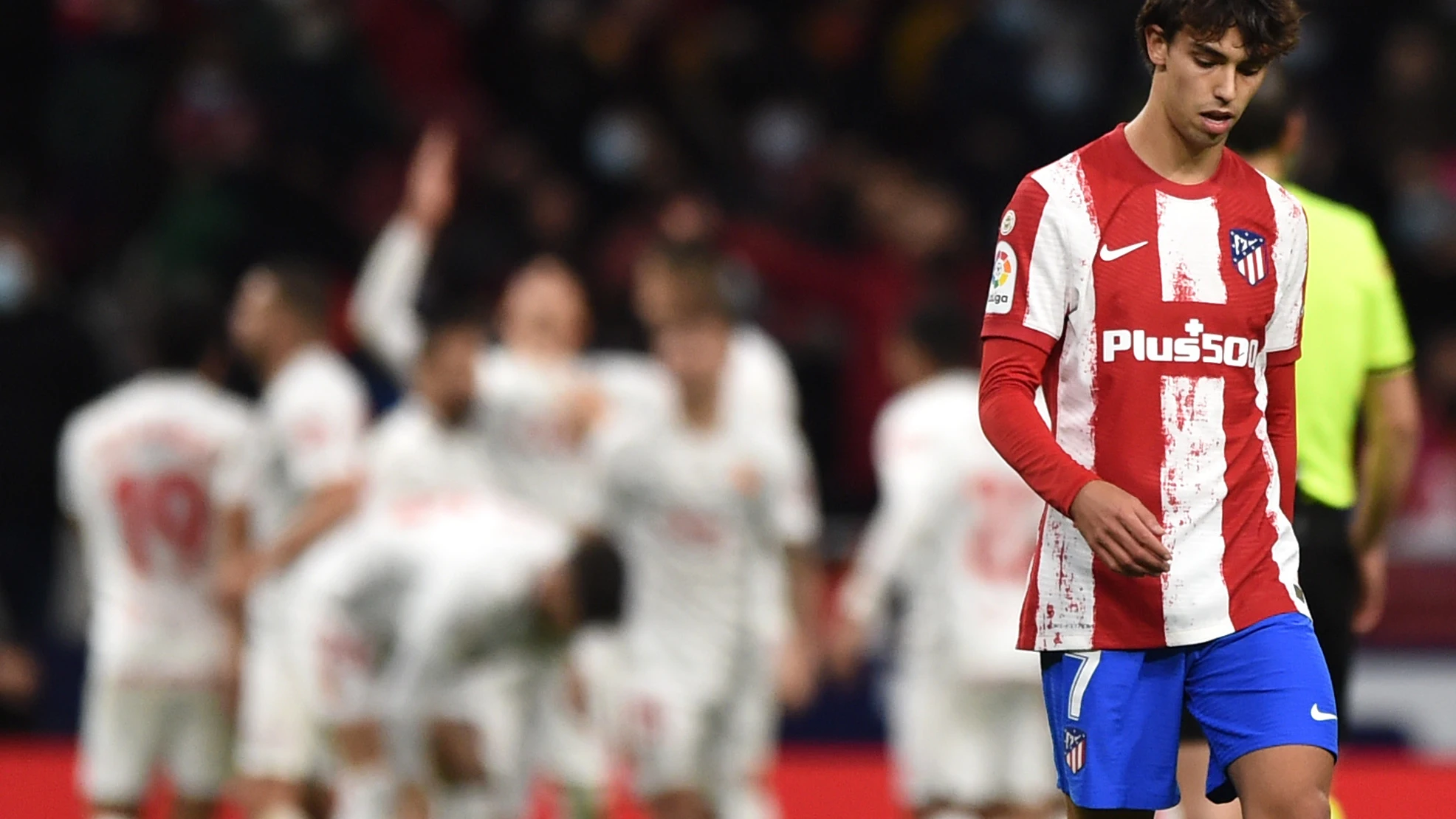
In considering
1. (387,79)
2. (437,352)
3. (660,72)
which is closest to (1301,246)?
(437,352)

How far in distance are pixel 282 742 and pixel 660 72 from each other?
18.6 ft

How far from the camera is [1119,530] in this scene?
3.60m

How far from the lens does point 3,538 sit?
388 inches

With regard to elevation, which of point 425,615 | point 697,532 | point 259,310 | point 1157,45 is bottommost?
point 425,615

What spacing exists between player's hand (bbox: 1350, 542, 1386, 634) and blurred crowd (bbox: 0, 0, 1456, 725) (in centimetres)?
542

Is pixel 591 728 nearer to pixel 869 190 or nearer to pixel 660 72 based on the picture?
pixel 869 190

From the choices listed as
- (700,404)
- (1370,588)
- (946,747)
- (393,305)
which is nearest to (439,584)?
(700,404)

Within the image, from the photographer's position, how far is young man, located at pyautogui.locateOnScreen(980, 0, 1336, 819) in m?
3.79

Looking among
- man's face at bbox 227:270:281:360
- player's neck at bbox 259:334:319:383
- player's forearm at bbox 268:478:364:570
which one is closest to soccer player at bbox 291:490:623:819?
player's forearm at bbox 268:478:364:570

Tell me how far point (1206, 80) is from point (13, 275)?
733 cm

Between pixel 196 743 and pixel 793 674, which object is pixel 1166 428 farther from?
pixel 196 743

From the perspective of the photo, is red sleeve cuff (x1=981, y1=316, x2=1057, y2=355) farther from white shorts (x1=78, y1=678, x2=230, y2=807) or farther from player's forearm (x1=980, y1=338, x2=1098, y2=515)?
white shorts (x1=78, y1=678, x2=230, y2=807)

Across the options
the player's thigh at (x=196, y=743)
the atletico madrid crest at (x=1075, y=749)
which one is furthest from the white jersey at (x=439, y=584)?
the atletico madrid crest at (x=1075, y=749)

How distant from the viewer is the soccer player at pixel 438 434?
309 inches
